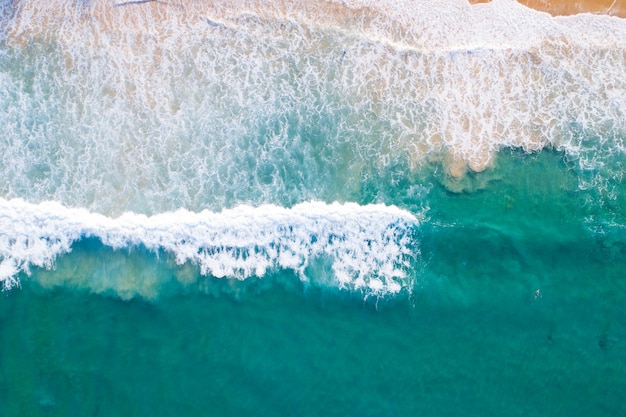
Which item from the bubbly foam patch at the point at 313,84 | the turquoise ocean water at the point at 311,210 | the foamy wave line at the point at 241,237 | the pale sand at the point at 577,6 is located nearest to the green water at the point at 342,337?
the turquoise ocean water at the point at 311,210

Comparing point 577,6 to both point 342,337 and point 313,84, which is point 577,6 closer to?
point 313,84

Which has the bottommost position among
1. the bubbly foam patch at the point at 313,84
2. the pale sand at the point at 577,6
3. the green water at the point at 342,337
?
the green water at the point at 342,337

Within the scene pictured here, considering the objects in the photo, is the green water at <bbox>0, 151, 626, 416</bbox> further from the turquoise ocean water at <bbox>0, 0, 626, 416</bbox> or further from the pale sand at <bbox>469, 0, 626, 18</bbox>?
the pale sand at <bbox>469, 0, 626, 18</bbox>

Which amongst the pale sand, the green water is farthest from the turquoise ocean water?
the pale sand

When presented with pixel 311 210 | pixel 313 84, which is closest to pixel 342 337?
pixel 311 210

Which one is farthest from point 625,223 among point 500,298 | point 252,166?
point 252,166

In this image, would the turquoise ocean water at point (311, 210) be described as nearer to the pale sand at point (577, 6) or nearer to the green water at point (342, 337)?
the green water at point (342, 337)
